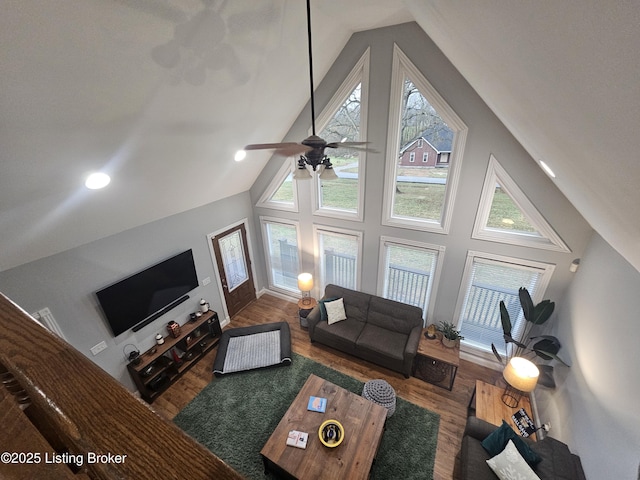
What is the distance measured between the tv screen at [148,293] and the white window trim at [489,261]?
14.5ft

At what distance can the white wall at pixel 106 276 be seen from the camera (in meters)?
2.96

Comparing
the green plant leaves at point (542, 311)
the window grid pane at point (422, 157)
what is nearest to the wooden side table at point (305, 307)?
the window grid pane at point (422, 157)

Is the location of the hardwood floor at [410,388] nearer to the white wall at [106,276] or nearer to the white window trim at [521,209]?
the white wall at [106,276]

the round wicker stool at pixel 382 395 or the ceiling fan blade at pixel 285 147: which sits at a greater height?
the ceiling fan blade at pixel 285 147

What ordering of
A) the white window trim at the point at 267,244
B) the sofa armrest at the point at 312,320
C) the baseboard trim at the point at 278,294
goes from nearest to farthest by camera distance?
the sofa armrest at the point at 312,320, the white window trim at the point at 267,244, the baseboard trim at the point at 278,294

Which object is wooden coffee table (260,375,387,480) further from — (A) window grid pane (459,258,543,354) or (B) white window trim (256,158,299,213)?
(B) white window trim (256,158,299,213)

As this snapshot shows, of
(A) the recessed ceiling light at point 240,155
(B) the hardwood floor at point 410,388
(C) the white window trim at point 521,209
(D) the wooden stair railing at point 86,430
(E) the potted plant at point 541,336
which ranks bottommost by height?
(B) the hardwood floor at point 410,388

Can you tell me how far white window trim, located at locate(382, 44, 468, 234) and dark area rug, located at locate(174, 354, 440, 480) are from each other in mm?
2613

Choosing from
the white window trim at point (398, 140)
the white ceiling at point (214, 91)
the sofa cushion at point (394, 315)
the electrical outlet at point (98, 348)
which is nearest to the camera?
the white ceiling at point (214, 91)

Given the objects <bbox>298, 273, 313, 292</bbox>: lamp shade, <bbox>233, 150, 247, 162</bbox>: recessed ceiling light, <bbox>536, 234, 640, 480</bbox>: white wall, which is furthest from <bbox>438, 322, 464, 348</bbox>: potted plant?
<bbox>233, 150, 247, 162</bbox>: recessed ceiling light

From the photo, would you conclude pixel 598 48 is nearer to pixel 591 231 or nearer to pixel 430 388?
pixel 591 231

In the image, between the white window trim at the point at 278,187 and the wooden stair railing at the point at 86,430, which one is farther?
the white window trim at the point at 278,187

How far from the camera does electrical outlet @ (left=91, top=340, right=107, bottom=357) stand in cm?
349

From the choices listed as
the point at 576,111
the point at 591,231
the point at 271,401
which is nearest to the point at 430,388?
the point at 271,401
